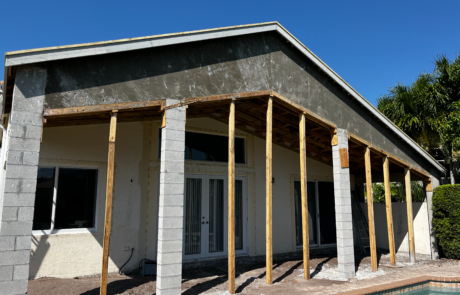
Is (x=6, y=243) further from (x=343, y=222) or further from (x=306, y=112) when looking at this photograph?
(x=343, y=222)

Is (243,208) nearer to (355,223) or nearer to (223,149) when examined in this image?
(223,149)

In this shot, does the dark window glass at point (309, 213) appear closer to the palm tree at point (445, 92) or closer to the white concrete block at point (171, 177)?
the palm tree at point (445, 92)

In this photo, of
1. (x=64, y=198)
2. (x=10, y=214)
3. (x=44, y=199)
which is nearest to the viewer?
(x=10, y=214)

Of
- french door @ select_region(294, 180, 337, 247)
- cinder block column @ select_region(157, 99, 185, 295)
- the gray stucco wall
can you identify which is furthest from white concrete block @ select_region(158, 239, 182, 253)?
french door @ select_region(294, 180, 337, 247)

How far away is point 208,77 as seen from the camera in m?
6.73

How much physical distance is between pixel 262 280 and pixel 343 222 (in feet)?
8.18

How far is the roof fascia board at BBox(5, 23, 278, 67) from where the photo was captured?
5.04 meters

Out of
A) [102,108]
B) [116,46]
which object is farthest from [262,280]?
[116,46]

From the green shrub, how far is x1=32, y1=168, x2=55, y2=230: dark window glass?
1133 cm

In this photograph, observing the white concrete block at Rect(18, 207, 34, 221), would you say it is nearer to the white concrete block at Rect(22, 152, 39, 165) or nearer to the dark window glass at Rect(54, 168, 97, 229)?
the white concrete block at Rect(22, 152, 39, 165)

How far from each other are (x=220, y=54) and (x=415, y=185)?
14.6m

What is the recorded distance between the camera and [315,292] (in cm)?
656

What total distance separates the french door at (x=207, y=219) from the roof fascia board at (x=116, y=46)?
168 inches

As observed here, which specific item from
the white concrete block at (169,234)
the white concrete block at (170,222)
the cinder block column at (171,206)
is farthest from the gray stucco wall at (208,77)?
the white concrete block at (169,234)
